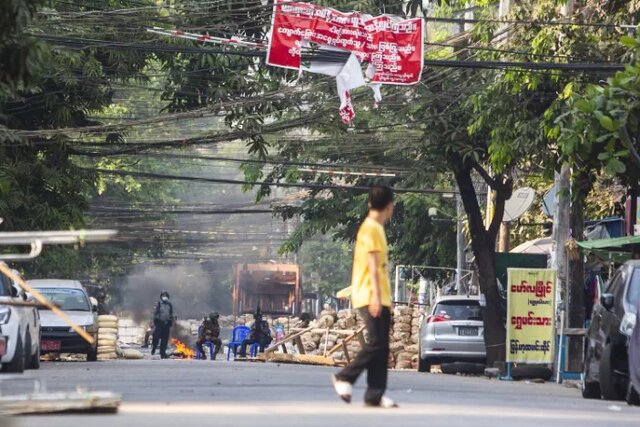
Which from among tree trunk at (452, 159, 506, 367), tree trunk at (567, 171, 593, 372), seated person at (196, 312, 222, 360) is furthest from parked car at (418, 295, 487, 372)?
seated person at (196, 312, 222, 360)

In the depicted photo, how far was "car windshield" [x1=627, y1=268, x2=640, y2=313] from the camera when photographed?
57.2ft

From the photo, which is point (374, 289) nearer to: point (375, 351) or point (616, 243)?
point (375, 351)

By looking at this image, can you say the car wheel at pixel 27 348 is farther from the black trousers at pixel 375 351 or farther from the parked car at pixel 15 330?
the black trousers at pixel 375 351

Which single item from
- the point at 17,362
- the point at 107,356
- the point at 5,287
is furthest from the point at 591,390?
the point at 107,356

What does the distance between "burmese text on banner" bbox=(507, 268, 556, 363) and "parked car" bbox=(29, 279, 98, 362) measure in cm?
884

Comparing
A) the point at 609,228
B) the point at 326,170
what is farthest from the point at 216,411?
the point at 326,170

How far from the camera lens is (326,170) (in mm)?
41500

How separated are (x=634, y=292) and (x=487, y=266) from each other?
14955 millimetres

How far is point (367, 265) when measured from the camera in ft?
40.7

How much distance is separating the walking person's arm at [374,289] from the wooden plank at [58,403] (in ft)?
7.15

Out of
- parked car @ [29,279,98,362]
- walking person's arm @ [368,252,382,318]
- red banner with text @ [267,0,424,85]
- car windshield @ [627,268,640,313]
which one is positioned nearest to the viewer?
walking person's arm @ [368,252,382,318]

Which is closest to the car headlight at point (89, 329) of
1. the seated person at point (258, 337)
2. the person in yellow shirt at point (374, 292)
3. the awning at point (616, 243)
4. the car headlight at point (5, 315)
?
the car headlight at point (5, 315)

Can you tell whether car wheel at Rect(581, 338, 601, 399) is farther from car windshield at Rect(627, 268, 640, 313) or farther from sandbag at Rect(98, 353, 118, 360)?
sandbag at Rect(98, 353, 118, 360)

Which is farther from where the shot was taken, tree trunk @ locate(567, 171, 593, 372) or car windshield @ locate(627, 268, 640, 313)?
tree trunk @ locate(567, 171, 593, 372)
